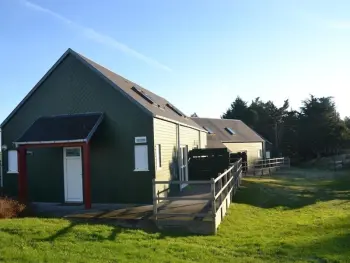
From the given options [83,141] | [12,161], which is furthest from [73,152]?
[12,161]

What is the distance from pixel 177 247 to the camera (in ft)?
28.4

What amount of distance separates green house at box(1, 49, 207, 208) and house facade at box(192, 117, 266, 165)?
79.1 ft

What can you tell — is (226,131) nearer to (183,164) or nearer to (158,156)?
(183,164)

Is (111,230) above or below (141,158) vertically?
below

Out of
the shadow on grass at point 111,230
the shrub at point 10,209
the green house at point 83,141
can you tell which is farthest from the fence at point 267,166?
the shrub at point 10,209

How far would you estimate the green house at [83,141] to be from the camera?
46.6 ft

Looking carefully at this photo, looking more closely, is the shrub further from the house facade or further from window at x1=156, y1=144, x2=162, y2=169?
the house facade

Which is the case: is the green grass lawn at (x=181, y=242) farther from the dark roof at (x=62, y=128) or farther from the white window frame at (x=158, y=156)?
the dark roof at (x=62, y=128)

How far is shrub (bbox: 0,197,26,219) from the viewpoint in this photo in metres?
11.5

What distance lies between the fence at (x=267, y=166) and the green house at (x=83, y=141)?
19331 mm

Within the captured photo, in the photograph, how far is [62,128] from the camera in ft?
48.0

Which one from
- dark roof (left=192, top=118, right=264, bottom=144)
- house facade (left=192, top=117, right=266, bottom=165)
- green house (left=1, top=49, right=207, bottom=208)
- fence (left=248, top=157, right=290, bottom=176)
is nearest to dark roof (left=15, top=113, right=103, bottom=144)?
green house (left=1, top=49, right=207, bottom=208)

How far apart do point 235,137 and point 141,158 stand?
2925cm

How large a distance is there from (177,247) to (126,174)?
6254 mm
